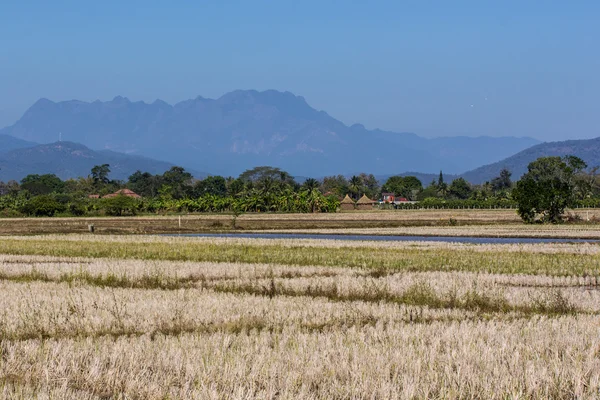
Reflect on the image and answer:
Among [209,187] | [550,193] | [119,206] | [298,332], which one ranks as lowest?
[298,332]

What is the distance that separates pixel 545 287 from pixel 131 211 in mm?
89642

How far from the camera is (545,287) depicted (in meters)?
15.6

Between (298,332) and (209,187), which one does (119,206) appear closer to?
(298,332)

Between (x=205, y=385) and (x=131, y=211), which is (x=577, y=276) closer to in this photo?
(x=205, y=385)

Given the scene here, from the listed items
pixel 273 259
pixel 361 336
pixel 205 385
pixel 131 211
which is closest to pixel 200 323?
pixel 361 336

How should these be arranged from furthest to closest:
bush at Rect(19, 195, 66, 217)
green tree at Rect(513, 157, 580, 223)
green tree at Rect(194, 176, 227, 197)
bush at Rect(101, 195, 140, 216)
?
green tree at Rect(194, 176, 227, 197), bush at Rect(101, 195, 140, 216), bush at Rect(19, 195, 66, 217), green tree at Rect(513, 157, 580, 223)

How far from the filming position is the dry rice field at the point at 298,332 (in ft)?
21.8

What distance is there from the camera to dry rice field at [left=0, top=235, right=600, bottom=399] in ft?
21.8

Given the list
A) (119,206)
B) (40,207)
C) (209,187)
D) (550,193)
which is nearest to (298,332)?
(550,193)

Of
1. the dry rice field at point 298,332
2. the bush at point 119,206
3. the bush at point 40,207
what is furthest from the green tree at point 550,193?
the bush at point 40,207

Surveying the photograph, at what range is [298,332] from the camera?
948 centimetres

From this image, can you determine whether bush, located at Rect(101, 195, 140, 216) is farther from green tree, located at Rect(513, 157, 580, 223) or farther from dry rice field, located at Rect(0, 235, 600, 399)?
dry rice field, located at Rect(0, 235, 600, 399)

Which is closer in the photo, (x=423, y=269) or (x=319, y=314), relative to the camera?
(x=319, y=314)

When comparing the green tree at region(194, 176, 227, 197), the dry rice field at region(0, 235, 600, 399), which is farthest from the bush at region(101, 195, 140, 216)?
the dry rice field at region(0, 235, 600, 399)
